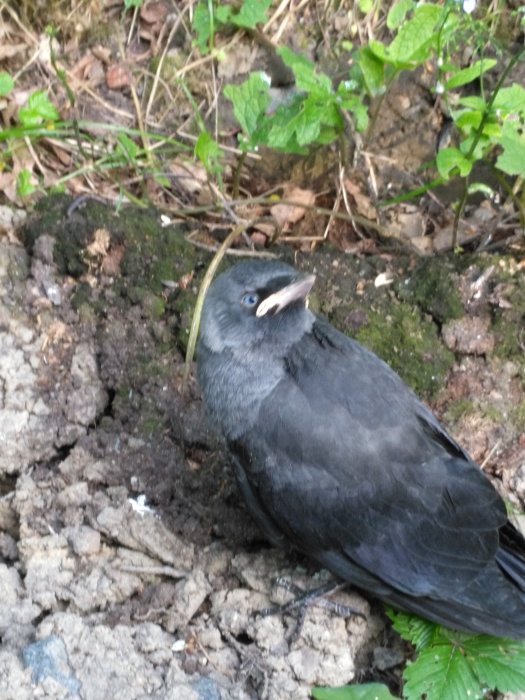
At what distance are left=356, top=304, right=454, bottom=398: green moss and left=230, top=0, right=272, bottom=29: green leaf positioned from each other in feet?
5.41

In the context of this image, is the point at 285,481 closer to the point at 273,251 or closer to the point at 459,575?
the point at 459,575

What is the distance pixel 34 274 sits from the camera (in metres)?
4.06

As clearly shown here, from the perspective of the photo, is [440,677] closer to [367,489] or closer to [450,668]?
[450,668]

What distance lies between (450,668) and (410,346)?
143 cm

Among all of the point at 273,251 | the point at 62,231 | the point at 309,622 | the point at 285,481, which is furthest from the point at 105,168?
the point at 309,622

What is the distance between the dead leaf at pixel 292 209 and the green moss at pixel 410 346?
73 cm

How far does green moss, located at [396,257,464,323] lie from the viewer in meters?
4.02

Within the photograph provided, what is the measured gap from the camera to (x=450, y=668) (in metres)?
2.97

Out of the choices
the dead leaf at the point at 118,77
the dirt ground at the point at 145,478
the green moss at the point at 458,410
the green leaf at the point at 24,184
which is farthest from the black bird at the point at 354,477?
the dead leaf at the point at 118,77

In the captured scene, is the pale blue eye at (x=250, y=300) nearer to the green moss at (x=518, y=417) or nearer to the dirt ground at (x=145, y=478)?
the dirt ground at (x=145, y=478)

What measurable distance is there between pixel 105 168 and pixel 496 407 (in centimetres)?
214

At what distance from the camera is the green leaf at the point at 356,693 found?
282 cm

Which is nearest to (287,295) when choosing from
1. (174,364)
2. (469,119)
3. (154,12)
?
(174,364)

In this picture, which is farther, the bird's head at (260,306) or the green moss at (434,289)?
the green moss at (434,289)
